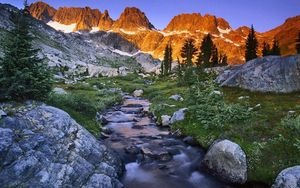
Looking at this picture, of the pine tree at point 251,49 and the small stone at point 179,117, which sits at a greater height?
the pine tree at point 251,49

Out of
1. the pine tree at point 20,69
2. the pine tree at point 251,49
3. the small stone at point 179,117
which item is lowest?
the small stone at point 179,117

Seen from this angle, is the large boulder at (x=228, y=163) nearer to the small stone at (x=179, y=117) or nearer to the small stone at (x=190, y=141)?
the small stone at (x=190, y=141)

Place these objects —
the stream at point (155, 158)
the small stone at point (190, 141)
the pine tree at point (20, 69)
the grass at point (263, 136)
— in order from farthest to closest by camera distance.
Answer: the small stone at point (190, 141) → the stream at point (155, 158) → the grass at point (263, 136) → the pine tree at point (20, 69)

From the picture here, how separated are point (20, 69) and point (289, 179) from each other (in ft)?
56.0

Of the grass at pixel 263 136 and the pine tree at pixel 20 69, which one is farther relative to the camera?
the grass at pixel 263 136

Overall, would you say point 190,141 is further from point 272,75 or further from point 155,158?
point 272,75

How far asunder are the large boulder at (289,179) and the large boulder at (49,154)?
29.5 ft

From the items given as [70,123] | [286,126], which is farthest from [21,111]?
[286,126]

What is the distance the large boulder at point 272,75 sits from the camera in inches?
1380

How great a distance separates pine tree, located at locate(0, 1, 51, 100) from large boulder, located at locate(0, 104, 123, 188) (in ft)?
4.63

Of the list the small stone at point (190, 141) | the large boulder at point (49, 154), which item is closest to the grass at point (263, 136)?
the small stone at point (190, 141)

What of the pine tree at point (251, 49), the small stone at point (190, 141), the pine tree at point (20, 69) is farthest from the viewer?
the pine tree at point (251, 49)

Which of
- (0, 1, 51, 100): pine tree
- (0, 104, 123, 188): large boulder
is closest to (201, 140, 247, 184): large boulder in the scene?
(0, 104, 123, 188): large boulder

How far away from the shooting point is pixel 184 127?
25.5 meters
